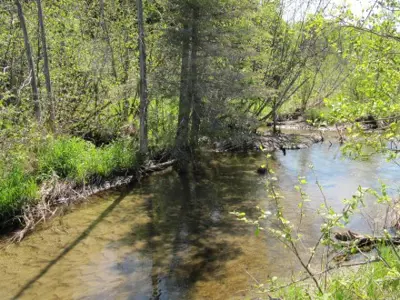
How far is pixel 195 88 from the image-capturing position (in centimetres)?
1332

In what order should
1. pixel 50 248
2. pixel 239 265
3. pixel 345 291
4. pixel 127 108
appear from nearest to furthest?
pixel 345 291
pixel 239 265
pixel 50 248
pixel 127 108

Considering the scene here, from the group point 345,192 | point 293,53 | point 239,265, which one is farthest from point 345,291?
point 293,53

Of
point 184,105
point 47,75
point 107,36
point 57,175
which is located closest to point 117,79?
point 107,36

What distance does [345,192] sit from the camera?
1145cm

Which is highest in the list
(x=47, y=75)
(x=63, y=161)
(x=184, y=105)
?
(x=47, y=75)

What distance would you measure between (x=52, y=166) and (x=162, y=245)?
4.12m

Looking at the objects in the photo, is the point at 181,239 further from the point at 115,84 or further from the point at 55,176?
the point at 115,84

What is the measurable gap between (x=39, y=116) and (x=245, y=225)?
21.8 feet

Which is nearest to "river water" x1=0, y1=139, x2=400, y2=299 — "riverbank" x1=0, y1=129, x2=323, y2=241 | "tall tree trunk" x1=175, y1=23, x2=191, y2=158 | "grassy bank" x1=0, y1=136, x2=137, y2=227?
"riverbank" x1=0, y1=129, x2=323, y2=241

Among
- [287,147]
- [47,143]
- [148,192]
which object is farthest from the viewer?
[287,147]

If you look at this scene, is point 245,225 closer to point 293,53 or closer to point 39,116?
point 39,116

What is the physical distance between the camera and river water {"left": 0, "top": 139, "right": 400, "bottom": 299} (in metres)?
6.25

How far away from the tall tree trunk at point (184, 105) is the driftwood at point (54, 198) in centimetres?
254

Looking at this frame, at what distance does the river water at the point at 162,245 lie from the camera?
6246 millimetres
